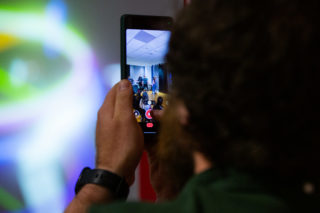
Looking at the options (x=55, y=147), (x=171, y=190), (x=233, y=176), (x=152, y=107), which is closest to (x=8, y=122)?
(x=55, y=147)

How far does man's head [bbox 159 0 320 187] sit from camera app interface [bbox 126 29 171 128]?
16.2 inches

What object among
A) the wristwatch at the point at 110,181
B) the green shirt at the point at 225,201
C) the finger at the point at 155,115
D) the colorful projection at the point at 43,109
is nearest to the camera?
the green shirt at the point at 225,201

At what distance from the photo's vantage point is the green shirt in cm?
24

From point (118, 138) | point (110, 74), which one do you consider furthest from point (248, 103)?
point (110, 74)

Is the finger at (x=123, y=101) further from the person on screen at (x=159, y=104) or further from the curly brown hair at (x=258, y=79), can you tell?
the curly brown hair at (x=258, y=79)

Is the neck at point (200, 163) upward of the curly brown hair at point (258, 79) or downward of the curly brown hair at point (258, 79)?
downward

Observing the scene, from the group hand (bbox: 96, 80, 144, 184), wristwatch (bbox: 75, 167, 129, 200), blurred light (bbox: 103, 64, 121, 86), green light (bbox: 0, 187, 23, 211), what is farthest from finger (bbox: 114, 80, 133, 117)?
green light (bbox: 0, 187, 23, 211)

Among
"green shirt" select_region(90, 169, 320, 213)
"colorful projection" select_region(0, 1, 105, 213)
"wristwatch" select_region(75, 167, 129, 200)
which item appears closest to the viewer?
"green shirt" select_region(90, 169, 320, 213)

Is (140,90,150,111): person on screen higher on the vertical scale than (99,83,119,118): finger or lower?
lower

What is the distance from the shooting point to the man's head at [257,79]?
240 mm

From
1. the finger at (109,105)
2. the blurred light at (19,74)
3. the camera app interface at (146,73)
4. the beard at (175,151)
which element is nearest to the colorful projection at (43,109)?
the blurred light at (19,74)

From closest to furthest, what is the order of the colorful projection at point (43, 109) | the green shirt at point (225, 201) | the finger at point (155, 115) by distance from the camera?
the green shirt at point (225, 201) → the finger at point (155, 115) → the colorful projection at point (43, 109)

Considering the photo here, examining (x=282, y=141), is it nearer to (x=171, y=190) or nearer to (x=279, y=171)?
(x=279, y=171)

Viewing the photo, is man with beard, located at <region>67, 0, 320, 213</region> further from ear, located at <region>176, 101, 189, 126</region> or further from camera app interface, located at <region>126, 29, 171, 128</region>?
camera app interface, located at <region>126, 29, 171, 128</region>
